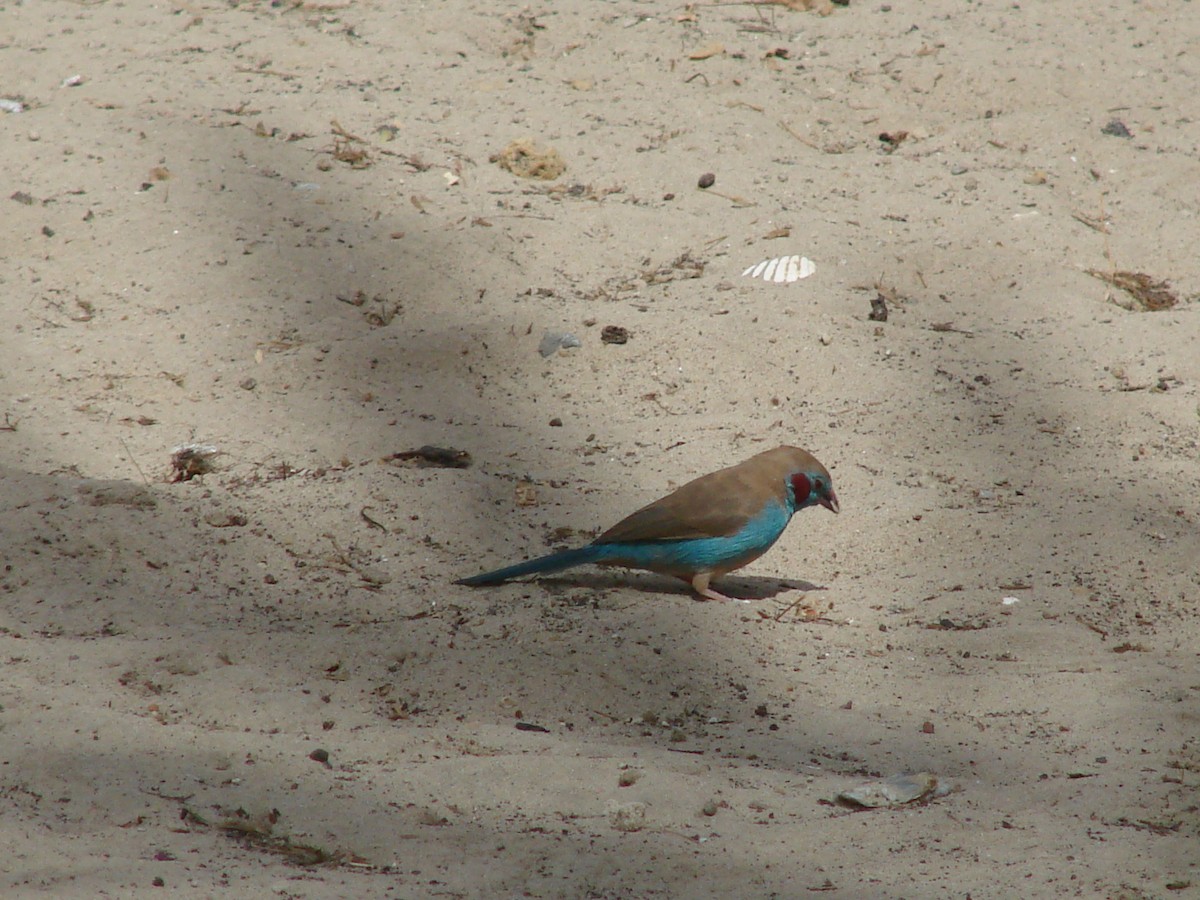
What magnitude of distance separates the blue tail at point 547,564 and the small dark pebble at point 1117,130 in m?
4.84

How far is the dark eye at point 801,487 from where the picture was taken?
4789mm

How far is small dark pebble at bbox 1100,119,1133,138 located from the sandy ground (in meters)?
0.05

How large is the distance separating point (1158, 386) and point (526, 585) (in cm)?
307

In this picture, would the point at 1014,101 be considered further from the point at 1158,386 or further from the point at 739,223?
the point at 1158,386

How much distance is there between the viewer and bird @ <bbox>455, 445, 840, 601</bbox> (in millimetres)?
4582

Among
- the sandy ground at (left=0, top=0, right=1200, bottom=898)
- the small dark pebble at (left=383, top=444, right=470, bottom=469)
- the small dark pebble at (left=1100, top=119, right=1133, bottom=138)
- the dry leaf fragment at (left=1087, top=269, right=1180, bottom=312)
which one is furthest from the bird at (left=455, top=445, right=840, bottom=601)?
the small dark pebble at (left=1100, top=119, right=1133, bottom=138)

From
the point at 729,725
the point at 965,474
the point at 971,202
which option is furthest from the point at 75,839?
the point at 971,202

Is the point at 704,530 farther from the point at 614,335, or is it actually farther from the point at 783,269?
the point at 783,269

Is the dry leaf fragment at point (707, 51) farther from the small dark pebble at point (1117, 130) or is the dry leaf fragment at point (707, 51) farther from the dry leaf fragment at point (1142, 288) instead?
the dry leaf fragment at point (1142, 288)

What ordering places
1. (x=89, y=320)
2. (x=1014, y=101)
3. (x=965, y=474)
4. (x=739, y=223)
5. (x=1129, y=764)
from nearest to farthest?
(x=1129, y=764)
(x=965, y=474)
(x=89, y=320)
(x=739, y=223)
(x=1014, y=101)

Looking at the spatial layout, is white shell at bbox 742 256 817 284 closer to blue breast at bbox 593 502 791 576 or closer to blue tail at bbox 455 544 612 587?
blue breast at bbox 593 502 791 576

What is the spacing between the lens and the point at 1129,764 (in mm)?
3463

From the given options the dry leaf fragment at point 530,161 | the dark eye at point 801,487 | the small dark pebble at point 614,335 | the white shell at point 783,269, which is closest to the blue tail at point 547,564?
the dark eye at point 801,487

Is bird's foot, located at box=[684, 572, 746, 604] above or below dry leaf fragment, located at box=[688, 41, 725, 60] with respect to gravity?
below
